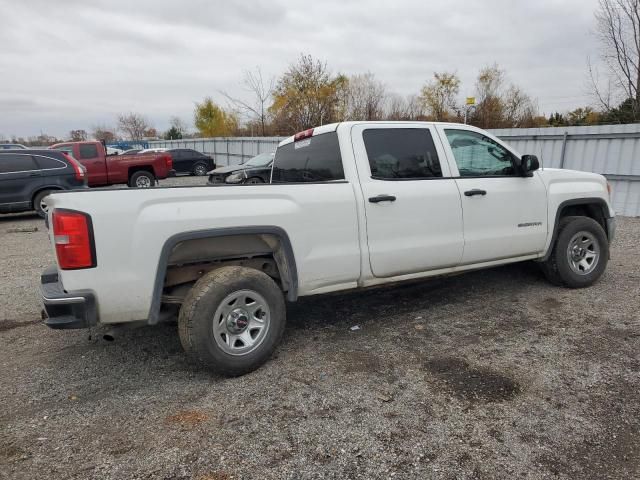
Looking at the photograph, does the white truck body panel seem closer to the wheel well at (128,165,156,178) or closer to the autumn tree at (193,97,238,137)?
the wheel well at (128,165,156,178)

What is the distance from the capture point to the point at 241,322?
10.3 ft

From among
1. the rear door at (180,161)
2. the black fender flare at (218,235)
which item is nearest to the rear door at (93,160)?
the rear door at (180,161)

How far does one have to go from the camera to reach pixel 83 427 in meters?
2.63

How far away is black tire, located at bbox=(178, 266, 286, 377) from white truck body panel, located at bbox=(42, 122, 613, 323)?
10.5 inches

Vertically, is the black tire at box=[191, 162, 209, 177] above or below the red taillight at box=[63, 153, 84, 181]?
below

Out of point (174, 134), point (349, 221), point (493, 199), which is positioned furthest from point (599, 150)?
point (174, 134)

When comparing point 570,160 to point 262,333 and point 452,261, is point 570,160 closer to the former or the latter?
point 452,261

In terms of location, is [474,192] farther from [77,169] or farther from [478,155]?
[77,169]

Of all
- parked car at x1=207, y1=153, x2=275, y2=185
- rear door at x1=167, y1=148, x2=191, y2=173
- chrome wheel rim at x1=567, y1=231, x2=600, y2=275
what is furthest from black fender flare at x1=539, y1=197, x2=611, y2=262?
rear door at x1=167, y1=148, x2=191, y2=173

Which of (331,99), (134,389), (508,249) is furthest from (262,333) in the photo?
(331,99)

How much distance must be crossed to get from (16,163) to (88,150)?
4.80 metres

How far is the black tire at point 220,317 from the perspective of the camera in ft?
9.66

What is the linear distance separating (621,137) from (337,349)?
9655 millimetres

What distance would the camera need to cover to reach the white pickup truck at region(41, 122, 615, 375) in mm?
2740
